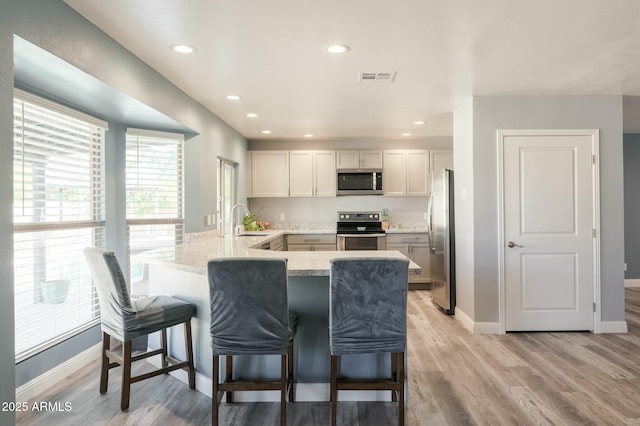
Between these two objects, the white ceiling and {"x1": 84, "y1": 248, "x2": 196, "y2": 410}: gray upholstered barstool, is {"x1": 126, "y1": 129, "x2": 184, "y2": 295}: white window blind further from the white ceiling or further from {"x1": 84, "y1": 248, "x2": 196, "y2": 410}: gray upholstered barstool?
{"x1": 84, "y1": 248, "x2": 196, "y2": 410}: gray upholstered barstool

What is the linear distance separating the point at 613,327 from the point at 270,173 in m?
4.79

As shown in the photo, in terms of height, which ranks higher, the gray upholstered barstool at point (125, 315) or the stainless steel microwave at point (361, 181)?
the stainless steel microwave at point (361, 181)

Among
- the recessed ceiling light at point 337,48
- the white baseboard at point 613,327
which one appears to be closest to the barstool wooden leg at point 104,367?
the recessed ceiling light at point 337,48

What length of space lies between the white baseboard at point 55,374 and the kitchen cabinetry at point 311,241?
308cm

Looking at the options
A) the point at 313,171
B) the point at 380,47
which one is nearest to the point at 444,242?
the point at 313,171

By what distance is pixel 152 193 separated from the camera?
388 cm

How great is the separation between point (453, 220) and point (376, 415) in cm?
276

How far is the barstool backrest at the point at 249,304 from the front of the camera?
80.0 inches

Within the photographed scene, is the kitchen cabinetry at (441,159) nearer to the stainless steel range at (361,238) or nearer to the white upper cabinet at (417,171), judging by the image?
the white upper cabinet at (417,171)

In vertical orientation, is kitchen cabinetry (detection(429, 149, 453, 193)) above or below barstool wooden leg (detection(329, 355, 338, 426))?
above

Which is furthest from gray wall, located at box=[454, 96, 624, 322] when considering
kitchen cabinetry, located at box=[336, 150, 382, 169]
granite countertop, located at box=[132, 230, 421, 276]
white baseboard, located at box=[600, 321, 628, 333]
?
kitchen cabinetry, located at box=[336, 150, 382, 169]

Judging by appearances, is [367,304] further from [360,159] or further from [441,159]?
[441,159]

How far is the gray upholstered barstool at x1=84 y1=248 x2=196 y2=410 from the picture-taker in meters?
2.32

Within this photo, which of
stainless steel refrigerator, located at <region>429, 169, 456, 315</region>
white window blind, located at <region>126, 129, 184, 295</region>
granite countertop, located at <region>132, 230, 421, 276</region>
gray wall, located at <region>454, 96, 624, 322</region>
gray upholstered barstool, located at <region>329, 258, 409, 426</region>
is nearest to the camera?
gray upholstered barstool, located at <region>329, 258, 409, 426</region>
